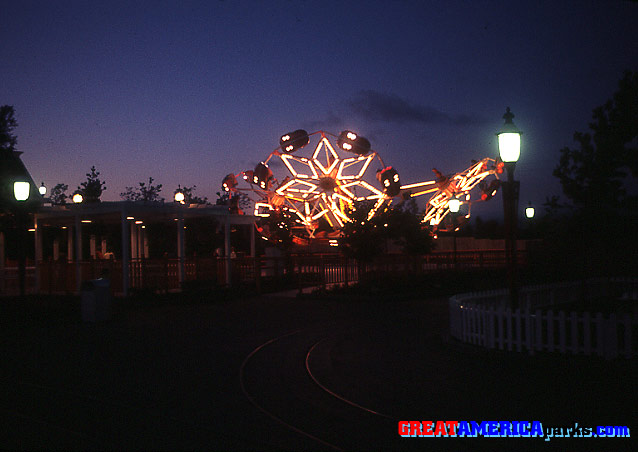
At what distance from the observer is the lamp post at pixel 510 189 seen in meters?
9.94

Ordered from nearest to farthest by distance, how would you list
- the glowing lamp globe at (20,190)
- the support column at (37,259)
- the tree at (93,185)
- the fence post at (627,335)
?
the fence post at (627,335)
the glowing lamp globe at (20,190)
the support column at (37,259)
the tree at (93,185)

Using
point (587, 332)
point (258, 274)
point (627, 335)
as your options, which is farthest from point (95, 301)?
point (627, 335)

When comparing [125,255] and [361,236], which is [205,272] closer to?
[125,255]

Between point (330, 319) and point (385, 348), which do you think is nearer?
point (385, 348)

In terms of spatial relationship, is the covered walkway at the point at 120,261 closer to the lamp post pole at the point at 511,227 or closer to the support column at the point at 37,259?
the support column at the point at 37,259

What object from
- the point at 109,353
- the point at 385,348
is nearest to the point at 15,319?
the point at 109,353

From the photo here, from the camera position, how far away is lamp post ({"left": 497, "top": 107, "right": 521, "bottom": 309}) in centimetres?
994

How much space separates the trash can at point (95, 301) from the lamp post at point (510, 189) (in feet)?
33.7

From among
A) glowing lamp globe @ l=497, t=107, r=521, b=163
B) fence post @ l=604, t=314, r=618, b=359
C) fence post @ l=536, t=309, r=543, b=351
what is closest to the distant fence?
glowing lamp globe @ l=497, t=107, r=521, b=163

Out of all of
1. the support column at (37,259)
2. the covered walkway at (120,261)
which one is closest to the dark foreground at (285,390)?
the covered walkway at (120,261)

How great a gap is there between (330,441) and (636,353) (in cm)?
515

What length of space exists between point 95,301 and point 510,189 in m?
10.6

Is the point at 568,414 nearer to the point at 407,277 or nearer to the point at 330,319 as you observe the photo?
the point at 330,319

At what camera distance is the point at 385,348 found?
10.5 meters
